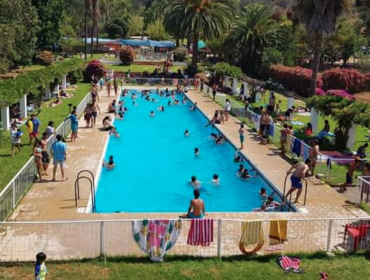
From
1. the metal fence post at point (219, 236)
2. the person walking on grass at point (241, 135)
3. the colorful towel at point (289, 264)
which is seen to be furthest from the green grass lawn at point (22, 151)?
the person walking on grass at point (241, 135)

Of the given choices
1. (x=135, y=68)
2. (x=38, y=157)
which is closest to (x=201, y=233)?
(x=38, y=157)

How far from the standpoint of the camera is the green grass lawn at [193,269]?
990 cm

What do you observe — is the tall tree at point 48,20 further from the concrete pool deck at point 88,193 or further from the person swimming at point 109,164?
the person swimming at point 109,164

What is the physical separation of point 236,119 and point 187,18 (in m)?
25.0

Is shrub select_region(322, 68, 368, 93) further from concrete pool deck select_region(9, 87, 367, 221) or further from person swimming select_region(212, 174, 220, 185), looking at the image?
person swimming select_region(212, 174, 220, 185)

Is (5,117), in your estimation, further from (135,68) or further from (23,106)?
(135,68)

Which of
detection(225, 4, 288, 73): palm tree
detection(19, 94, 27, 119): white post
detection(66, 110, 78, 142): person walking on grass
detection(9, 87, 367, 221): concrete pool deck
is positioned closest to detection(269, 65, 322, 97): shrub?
detection(225, 4, 288, 73): palm tree

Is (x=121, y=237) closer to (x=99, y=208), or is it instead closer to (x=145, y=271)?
(x=145, y=271)

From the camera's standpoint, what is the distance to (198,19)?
173 ft

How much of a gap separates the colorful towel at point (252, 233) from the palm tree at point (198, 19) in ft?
144

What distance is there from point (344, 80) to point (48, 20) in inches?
1605

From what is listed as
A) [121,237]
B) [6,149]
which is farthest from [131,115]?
[121,237]

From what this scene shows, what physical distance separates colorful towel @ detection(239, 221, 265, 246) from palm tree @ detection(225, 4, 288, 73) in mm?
48048

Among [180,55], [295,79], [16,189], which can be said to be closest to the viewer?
[16,189]
